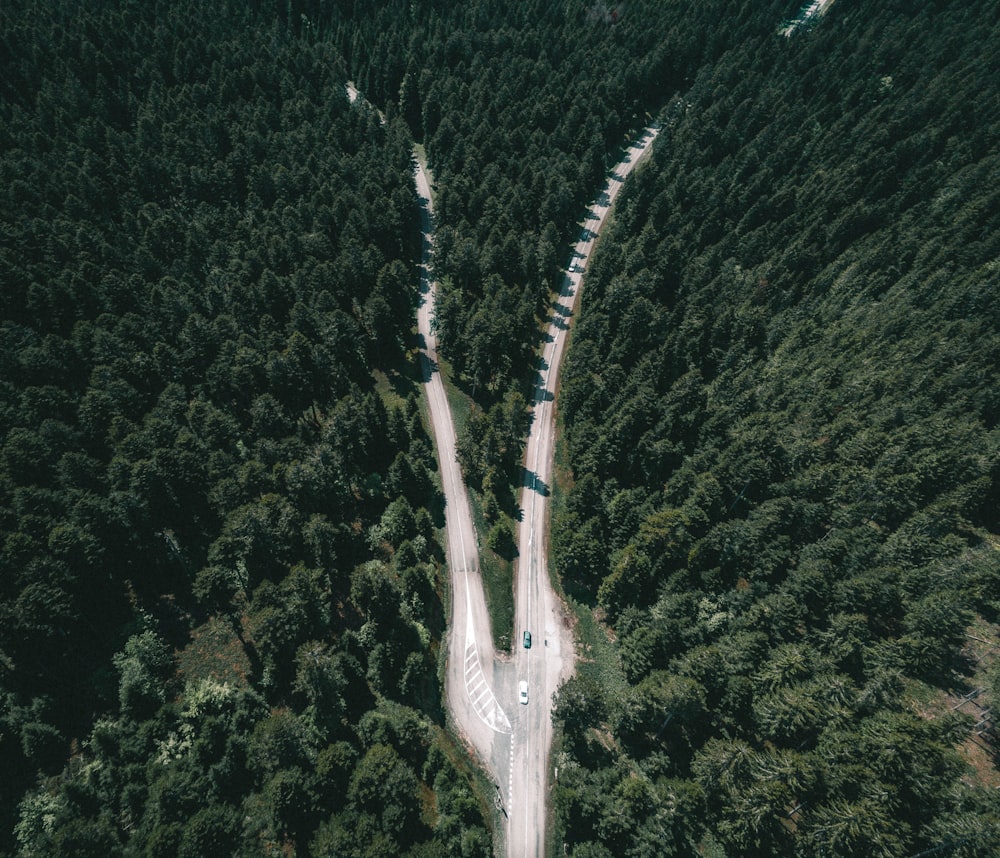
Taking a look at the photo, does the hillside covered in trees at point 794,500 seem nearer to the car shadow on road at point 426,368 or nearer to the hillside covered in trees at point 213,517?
the hillside covered in trees at point 213,517

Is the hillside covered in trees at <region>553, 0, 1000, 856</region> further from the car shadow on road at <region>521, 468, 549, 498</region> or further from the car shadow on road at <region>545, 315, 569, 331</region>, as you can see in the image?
the car shadow on road at <region>545, 315, 569, 331</region>

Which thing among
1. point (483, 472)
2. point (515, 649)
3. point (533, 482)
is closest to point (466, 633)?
point (515, 649)

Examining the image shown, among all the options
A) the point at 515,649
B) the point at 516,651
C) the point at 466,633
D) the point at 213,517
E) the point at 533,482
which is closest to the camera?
the point at 516,651

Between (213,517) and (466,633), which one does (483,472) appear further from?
(213,517)

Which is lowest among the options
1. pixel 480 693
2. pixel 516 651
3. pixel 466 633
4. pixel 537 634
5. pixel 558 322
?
pixel 480 693

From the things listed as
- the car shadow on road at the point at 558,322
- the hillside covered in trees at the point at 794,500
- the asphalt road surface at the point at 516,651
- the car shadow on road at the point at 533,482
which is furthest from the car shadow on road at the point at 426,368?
Result: the car shadow on road at the point at 533,482

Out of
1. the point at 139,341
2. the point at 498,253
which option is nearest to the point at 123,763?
the point at 139,341

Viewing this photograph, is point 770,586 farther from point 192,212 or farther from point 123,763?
point 192,212
